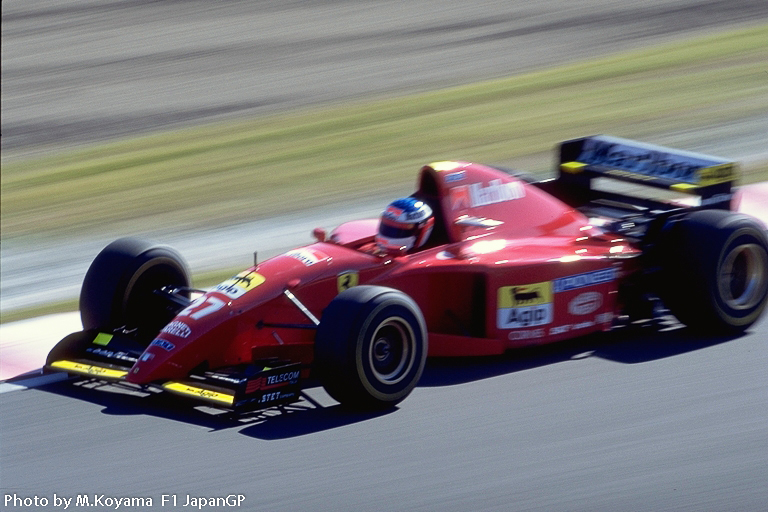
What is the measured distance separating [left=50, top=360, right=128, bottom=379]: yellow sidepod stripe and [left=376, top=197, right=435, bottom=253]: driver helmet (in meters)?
1.72

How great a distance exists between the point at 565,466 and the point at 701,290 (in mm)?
2148

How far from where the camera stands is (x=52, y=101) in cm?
1727

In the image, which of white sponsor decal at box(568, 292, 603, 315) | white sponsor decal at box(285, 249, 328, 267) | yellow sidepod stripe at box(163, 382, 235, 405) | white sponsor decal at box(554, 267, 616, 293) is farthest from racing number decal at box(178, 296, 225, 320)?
white sponsor decal at box(568, 292, 603, 315)

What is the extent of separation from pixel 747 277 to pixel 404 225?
7.68ft

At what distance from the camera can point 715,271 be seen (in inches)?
284

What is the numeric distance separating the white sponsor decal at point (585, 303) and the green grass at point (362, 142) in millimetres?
5098

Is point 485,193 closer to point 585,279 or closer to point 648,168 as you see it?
point 585,279

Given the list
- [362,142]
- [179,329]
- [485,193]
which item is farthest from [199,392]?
[362,142]

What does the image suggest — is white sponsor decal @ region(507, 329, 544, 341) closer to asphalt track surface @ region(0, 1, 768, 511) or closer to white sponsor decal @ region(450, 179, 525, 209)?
asphalt track surface @ region(0, 1, 768, 511)

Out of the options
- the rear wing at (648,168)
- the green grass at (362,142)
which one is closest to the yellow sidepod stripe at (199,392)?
the rear wing at (648,168)

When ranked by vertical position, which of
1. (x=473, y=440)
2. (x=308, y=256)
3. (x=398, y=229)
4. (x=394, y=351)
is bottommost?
(x=473, y=440)

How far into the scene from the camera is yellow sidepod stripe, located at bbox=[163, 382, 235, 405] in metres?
6.11

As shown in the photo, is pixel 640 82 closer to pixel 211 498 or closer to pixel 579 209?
pixel 579 209

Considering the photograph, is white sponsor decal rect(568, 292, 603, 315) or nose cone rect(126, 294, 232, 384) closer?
nose cone rect(126, 294, 232, 384)
